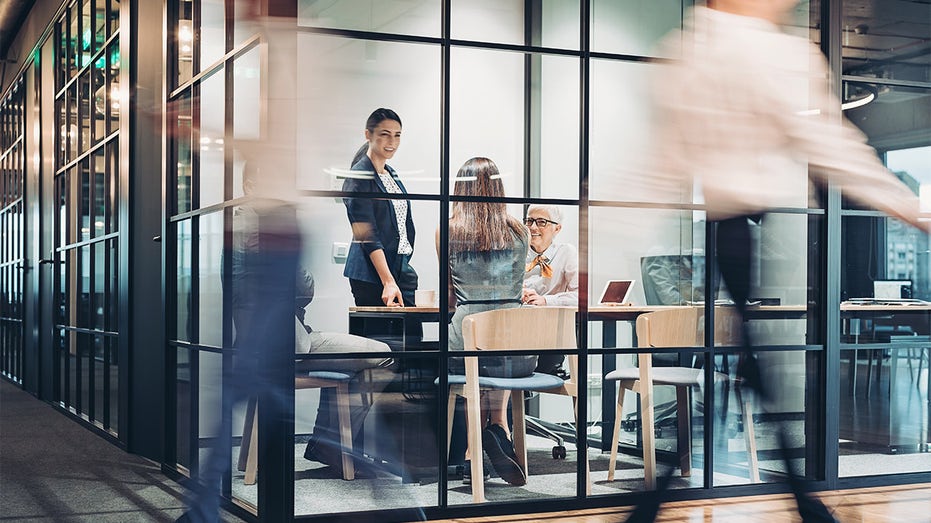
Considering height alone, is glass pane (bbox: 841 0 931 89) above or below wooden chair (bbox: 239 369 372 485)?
above

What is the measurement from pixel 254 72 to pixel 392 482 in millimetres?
1491

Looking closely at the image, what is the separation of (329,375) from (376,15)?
4.06 feet

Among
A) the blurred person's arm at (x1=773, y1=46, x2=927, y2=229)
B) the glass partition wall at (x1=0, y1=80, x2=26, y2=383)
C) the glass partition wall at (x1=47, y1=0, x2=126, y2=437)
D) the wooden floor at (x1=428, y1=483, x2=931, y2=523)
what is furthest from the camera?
the glass partition wall at (x1=0, y1=80, x2=26, y2=383)

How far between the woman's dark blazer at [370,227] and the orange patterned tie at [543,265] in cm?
51

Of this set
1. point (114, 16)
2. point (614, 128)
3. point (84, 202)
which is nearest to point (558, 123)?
point (614, 128)

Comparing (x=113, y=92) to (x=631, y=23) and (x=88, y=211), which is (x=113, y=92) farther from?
(x=631, y=23)

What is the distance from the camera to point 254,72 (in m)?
3.60

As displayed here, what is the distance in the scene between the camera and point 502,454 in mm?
3869

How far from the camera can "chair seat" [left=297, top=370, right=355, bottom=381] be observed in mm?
3523

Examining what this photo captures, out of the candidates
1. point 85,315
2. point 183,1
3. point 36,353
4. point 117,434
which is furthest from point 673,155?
point 36,353

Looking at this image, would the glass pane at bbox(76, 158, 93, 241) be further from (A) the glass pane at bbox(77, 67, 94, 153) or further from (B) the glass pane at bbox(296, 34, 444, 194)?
(B) the glass pane at bbox(296, 34, 444, 194)

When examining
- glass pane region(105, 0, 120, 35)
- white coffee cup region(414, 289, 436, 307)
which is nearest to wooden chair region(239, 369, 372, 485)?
white coffee cup region(414, 289, 436, 307)

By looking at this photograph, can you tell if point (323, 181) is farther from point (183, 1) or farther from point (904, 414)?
point (904, 414)

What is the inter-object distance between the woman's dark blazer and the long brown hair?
0.19m
